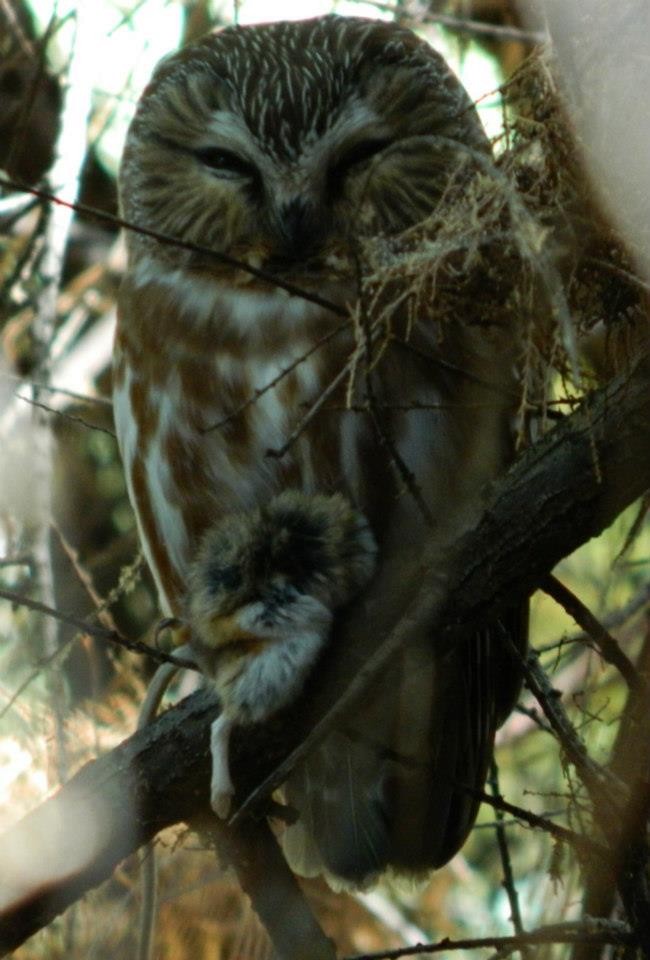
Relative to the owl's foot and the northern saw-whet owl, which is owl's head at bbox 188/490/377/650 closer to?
the northern saw-whet owl

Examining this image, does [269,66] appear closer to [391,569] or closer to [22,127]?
[22,127]

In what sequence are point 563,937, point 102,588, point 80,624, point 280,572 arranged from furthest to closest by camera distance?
point 102,588, point 280,572, point 80,624, point 563,937

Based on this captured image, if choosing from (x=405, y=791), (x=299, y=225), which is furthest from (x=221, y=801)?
(x=299, y=225)

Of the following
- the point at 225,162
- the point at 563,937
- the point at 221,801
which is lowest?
the point at 563,937

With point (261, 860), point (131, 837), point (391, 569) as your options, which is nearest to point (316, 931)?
point (261, 860)

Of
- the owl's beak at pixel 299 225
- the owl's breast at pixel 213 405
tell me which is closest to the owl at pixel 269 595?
the owl's breast at pixel 213 405

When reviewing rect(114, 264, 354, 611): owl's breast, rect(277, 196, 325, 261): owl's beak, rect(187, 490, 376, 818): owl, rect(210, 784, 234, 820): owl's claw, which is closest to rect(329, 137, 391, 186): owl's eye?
rect(277, 196, 325, 261): owl's beak

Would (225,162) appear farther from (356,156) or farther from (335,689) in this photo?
(335,689)
